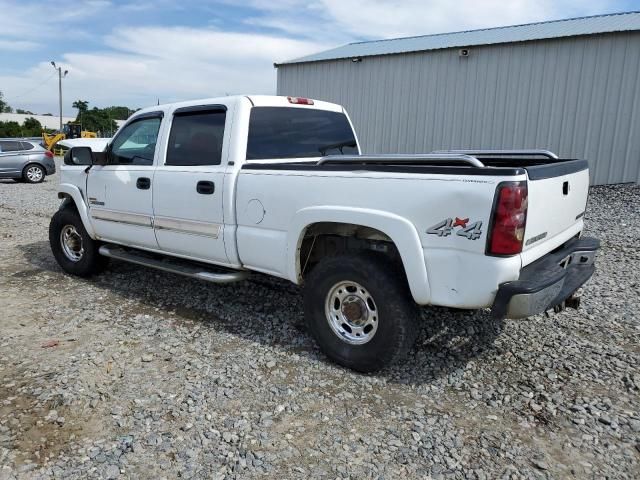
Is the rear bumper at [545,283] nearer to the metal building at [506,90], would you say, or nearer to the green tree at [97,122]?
the metal building at [506,90]

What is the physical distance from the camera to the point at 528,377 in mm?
3629

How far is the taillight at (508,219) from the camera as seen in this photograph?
2.92 meters

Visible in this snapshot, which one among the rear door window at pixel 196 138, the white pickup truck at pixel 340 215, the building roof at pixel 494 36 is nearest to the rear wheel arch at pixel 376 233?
the white pickup truck at pixel 340 215

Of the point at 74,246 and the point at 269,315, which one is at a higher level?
the point at 74,246

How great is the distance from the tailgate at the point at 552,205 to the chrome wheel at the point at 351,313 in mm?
1070

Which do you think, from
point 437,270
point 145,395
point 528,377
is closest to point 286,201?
point 437,270

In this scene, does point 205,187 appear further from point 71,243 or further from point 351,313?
point 71,243

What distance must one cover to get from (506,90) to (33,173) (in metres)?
15.5

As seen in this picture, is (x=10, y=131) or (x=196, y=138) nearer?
(x=196, y=138)

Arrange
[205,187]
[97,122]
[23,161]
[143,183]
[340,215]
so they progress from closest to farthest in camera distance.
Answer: [340,215] < [205,187] < [143,183] < [23,161] < [97,122]

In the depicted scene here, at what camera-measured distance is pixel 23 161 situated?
58.4 ft

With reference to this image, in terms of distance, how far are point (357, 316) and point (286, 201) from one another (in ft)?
3.22

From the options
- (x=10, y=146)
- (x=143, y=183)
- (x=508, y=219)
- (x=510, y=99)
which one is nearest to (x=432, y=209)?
(x=508, y=219)

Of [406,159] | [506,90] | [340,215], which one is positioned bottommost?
[340,215]
